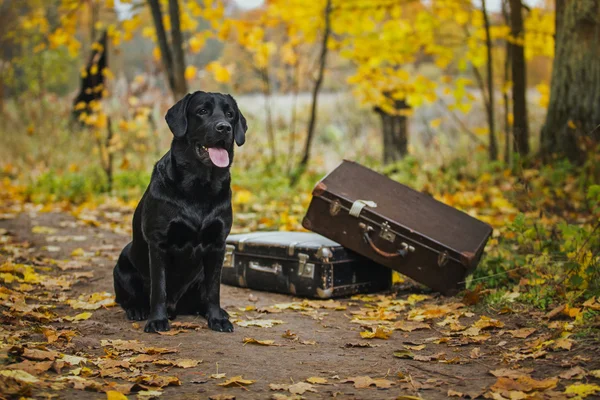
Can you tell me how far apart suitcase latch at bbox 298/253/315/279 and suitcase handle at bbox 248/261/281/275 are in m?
0.22

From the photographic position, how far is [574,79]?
839 centimetres

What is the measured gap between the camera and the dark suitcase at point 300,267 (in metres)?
5.16

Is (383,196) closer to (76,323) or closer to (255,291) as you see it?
(255,291)

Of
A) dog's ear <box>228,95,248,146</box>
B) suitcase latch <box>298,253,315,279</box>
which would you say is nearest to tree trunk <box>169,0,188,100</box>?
suitcase latch <box>298,253,315,279</box>

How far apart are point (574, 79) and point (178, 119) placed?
6.01 meters

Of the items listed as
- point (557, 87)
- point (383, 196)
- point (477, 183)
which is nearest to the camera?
point (383, 196)

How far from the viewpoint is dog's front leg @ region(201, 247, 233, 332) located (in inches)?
164

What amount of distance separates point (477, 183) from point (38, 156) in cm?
768

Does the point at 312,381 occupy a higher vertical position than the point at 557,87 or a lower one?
lower

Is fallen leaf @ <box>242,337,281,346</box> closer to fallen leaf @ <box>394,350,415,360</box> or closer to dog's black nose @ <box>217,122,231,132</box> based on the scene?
fallen leaf @ <box>394,350,415,360</box>

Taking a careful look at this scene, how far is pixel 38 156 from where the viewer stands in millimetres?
12117

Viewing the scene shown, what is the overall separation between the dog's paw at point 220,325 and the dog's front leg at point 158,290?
10.7 inches

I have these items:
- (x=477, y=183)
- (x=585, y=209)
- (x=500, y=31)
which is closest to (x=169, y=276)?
(x=585, y=209)

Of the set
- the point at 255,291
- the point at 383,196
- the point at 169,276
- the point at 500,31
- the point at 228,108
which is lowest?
the point at 255,291
